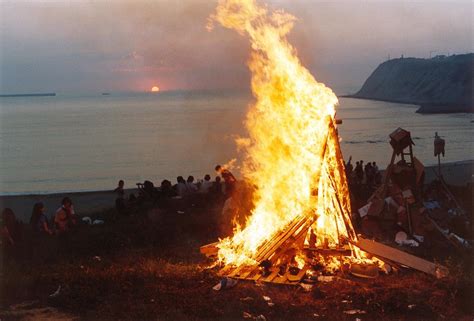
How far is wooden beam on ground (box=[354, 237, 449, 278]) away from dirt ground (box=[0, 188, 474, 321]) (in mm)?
162

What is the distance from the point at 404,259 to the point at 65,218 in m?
9.00

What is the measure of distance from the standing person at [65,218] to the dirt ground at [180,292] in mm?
2007

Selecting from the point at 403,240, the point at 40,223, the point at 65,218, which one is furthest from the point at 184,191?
the point at 403,240

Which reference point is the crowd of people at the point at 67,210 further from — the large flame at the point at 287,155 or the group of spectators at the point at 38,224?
the large flame at the point at 287,155

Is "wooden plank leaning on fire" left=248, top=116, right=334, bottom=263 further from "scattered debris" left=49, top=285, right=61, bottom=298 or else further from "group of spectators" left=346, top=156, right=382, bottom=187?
"group of spectators" left=346, top=156, right=382, bottom=187

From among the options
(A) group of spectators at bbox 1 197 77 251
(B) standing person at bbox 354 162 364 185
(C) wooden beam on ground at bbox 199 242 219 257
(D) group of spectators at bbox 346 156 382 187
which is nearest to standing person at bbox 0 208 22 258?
(A) group of spectators at bbox 1 197 77 251

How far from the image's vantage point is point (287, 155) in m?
12.3

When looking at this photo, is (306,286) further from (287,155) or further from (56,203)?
(56,203)

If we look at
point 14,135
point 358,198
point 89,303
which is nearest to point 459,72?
point 14,135

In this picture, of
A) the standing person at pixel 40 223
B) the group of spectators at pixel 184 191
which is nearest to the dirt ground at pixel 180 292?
the standing person at pixel 40 223

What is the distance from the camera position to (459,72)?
168125 millimetres

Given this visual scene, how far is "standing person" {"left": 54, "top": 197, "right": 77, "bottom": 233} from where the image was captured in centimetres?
1488

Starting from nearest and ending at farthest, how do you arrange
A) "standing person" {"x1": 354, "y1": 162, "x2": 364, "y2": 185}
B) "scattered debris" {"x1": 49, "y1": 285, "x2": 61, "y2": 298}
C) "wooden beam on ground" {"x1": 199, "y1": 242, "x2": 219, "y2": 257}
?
"scattered debris" {"x1": 49, "y1": 285, "x2": 61, "y2": 298} → "wooden beam on ground" {"x1": 199, "y1": 242, "x2": 219, "y2": 257} → "standing person" {"x1": 354, "y1": 162, "x2": 364, "y2": 185}

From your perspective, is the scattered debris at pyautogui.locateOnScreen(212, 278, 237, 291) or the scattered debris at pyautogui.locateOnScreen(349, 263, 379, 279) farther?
the scattered debris at pyautogui.locateOnScreen(349, 263, 379, 279)
